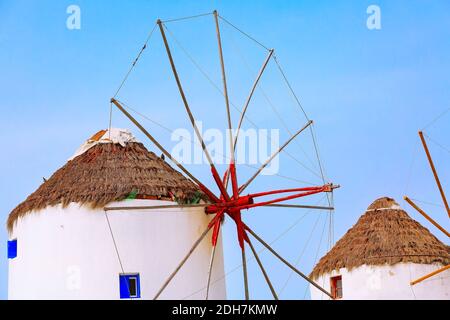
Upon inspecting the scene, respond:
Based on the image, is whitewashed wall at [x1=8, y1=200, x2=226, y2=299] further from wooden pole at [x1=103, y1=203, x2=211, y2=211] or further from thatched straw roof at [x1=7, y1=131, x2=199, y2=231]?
thatched straw roof at [x1=7, y1=131, x2=199, y2=231]

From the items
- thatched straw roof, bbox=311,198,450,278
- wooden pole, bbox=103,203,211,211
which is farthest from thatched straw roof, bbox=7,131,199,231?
thatched straw roof, bbox=311,198,450,278

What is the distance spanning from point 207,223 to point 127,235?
7.00 ft

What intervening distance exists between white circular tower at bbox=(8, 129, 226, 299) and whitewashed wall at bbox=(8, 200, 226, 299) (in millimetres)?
21

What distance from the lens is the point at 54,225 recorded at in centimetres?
3262

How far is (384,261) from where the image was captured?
4047 centimetres

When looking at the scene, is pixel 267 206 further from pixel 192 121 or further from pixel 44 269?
pixel 44 269

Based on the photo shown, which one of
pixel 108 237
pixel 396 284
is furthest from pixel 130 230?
pixel 396 284

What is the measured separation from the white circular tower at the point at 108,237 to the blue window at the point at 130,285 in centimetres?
2

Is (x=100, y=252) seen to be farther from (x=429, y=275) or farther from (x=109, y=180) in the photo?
(x=429, y=275)

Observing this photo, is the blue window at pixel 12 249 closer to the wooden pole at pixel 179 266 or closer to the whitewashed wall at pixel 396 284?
the wooden pole at pixel 179 266

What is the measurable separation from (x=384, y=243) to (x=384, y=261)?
→ 2.22 ft

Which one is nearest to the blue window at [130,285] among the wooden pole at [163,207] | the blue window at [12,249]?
the wooden pole at [163,207]

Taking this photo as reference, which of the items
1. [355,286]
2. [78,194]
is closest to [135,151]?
[78,194]
